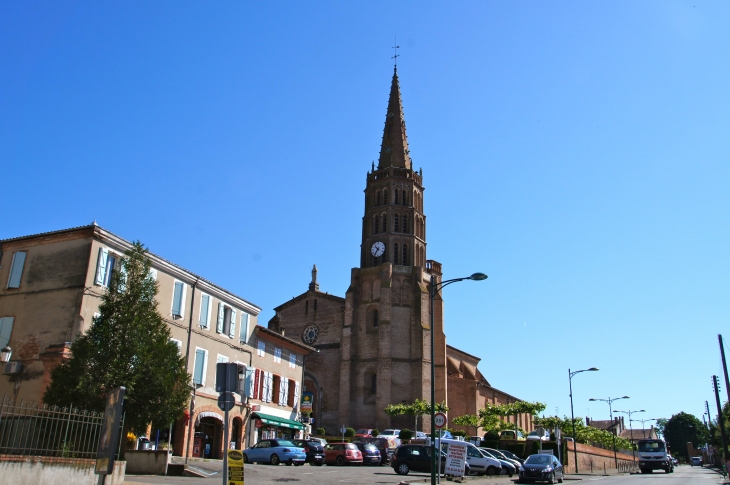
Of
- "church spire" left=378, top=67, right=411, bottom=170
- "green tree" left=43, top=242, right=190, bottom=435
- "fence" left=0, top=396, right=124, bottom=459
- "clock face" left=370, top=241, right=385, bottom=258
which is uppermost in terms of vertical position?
"church spire" left=378, top=67, right=411, bottom=170

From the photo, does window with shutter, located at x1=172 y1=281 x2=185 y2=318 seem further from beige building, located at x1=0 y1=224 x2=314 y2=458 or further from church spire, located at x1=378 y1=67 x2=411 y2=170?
church spire, located at x1=378 y1=67 x2=411 y2=170

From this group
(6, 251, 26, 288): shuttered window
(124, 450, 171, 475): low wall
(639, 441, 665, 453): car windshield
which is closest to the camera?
(124, 450, 171, 475): low wall

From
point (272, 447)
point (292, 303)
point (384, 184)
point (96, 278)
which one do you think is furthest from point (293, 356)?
point (384, 184)

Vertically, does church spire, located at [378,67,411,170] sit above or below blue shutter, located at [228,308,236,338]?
above

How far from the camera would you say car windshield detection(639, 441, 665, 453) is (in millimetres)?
43938

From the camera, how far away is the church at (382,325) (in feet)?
190

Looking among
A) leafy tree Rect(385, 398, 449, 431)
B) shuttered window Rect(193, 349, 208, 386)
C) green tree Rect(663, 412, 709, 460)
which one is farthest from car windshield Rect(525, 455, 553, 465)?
green tree Rect(663, 412, 709, 460)

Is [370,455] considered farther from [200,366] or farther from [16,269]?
[16,269]

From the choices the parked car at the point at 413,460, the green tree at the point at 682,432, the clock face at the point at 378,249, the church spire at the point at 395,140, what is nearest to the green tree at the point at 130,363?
the parked car at the point at 413,460

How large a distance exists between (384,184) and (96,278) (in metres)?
45.1

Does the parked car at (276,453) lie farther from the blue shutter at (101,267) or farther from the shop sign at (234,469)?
the shop sign at (234,469)

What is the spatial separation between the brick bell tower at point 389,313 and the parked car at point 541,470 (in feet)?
96.9

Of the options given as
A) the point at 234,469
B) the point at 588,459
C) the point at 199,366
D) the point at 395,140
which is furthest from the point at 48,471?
the point at 395,140

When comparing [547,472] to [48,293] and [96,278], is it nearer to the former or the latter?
[96,278]
